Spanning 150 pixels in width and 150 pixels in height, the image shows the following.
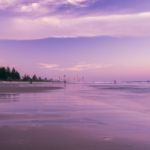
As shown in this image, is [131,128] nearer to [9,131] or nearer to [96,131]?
[96,131]

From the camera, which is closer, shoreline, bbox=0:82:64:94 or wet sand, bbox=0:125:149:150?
wet sand, bbox=0:125:149:150

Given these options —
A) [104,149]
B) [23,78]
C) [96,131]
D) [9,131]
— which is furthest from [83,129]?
[23,78]

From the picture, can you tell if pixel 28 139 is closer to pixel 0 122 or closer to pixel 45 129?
pixel 45 129

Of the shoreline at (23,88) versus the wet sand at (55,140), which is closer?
the wet sand at (55,140)

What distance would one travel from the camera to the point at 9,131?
34.5 feet

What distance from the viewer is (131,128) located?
11.5 m

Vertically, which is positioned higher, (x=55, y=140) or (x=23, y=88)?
(x=23, y=88)

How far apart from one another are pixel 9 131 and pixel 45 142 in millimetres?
2113

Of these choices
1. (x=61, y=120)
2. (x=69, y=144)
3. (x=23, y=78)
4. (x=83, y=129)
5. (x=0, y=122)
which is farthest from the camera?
(x=23, y=78)

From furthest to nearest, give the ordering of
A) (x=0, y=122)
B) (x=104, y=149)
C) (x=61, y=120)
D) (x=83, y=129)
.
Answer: (x=61, y=120) → (x=0, y=122) → (x=83, y=129) → (x=104, y=149)

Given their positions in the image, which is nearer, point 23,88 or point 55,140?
point 55,140

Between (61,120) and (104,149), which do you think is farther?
(61,120)

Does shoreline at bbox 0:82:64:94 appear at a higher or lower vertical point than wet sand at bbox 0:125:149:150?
higher

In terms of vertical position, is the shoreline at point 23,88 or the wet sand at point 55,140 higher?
the shoreline at point 23,88
